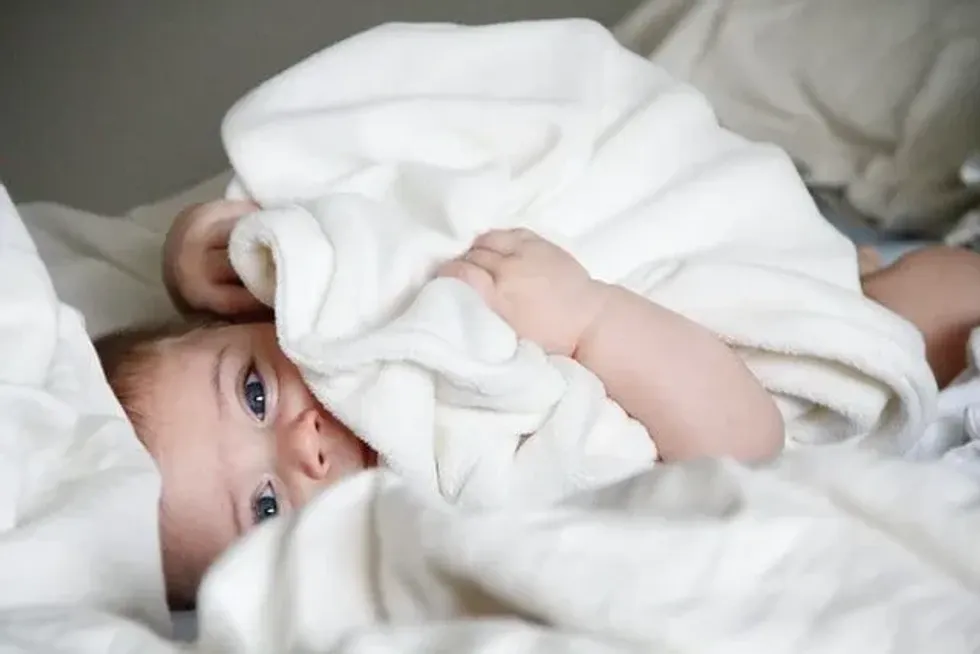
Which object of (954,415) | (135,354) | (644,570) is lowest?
(954,415)

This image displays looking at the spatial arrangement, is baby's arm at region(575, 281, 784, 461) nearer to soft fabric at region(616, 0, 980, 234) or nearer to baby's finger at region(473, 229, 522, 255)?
baby's finger at region(473, 229, 522, 255)

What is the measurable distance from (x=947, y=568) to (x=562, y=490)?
0.28 meters

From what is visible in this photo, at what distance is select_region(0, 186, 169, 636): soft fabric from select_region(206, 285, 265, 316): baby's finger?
0.56 ft

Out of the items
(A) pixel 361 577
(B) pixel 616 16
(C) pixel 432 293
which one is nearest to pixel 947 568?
(A) pixel 361 577

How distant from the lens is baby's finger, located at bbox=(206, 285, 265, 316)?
84 cm

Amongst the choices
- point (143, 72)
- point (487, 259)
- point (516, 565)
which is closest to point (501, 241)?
point (487, 259)

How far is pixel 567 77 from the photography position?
86 cm

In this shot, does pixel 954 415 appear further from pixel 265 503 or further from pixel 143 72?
pixel 143 72

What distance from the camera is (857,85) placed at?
1.03 meters

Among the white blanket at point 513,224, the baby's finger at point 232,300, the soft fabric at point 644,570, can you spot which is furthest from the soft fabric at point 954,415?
the baby's finger at point 232,300

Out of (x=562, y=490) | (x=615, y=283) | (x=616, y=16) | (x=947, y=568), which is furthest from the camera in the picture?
(x=616, y=16)

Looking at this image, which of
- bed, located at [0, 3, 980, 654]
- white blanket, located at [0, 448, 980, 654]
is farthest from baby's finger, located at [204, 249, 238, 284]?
white blanket, located at [0, 448, 980, 654]

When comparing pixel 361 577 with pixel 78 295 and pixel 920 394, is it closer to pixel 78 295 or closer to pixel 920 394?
pixel 920 394

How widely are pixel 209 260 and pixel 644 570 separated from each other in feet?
1.80
